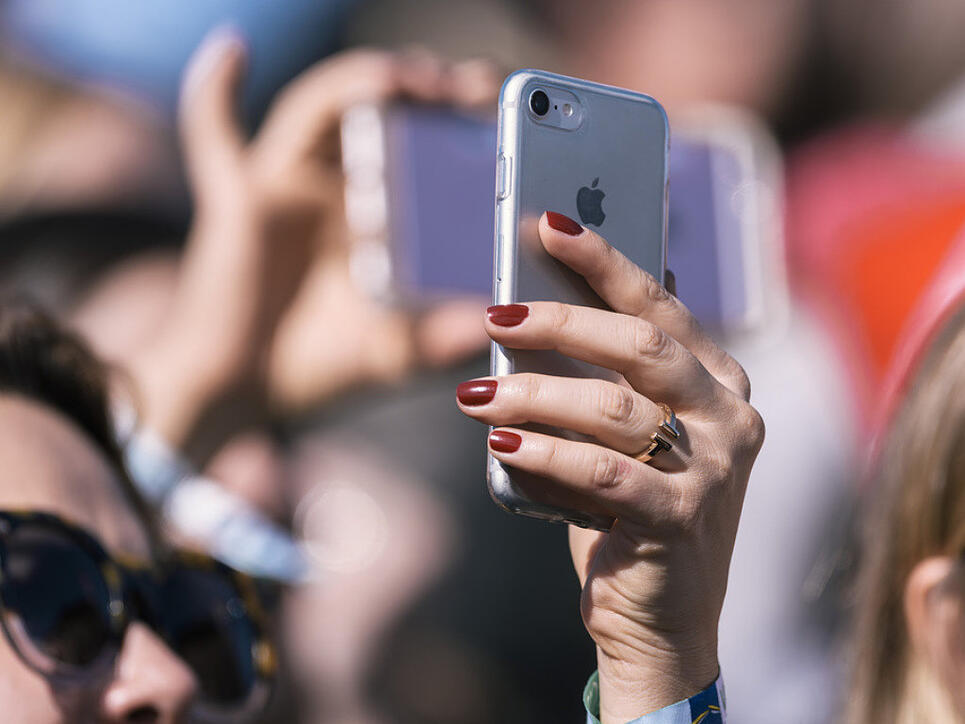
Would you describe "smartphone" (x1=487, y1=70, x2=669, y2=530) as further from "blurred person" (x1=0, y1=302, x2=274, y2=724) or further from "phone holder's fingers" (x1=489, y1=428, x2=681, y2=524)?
"blurred person" (x1=0, y1=302, x2=274, y2=724)

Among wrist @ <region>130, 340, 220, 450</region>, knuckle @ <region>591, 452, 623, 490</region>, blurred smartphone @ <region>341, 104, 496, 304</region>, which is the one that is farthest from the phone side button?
wrist @ <region>130, 340, 220, 450</region>

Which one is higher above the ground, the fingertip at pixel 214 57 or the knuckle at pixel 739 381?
the fingertip at pixel 214 57

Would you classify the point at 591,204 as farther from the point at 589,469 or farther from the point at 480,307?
the point at 480,307

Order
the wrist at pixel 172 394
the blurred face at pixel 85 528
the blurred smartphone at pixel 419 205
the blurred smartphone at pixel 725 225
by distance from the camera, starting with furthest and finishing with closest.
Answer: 1. the blurred smartphone at pixel 725 225
2. the wrist at pixel 172 394
3. the blurred smartphone at pixel 419 205
4. the blurred face at pixel 85 528

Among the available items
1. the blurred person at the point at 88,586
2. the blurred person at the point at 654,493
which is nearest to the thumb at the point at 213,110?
the blurred person at the point at 88,586

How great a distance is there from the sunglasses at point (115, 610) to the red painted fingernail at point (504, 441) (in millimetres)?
604

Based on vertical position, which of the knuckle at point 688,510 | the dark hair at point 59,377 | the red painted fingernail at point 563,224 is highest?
the dark hair at point 59,377

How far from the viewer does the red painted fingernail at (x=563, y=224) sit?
74cm

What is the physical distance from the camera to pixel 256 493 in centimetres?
193

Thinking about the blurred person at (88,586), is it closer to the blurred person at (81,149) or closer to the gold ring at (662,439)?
the blurred person at (81,149)

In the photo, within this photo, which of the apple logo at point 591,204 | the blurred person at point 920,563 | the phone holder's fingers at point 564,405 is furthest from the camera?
the blurred person at point 920,563

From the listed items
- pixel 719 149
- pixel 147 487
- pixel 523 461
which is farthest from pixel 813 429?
pixel 523 461

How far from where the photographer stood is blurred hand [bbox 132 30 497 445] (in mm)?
1904

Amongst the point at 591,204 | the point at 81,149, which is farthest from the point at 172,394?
the point at 591,204
